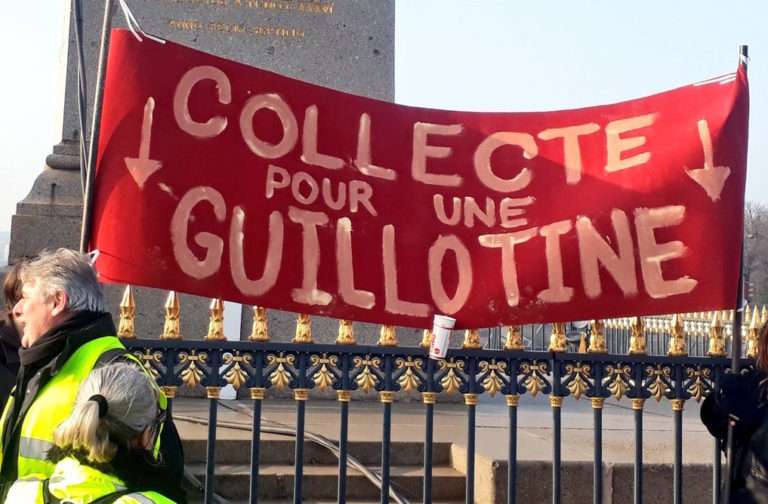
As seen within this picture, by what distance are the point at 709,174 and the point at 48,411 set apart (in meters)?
3.06

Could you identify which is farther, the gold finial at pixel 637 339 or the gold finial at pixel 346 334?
the gold finial at pixel 637 339

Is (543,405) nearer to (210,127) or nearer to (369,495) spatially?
(369,495)

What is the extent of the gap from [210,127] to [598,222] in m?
1.82

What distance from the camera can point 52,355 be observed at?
2.94m

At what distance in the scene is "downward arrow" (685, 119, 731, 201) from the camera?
4449mm

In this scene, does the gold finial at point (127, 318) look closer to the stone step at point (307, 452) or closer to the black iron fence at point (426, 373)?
the black iron fence at point (426, 373)

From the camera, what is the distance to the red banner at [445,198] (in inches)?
168

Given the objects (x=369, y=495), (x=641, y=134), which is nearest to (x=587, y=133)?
(x=641, y=134)

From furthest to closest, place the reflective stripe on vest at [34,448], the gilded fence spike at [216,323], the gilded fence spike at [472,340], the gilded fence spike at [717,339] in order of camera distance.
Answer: the gilded fence spike at [717,339] → the gilded fence spike at [472,340] → the gilded fence spike at [216,323] → the reflective stripe on vest at [34,448]

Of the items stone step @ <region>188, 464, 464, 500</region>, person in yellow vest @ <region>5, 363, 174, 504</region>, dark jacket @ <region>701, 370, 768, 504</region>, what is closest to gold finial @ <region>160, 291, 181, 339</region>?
person in yellow vest @ <region>5, 363, 174, 504</region>

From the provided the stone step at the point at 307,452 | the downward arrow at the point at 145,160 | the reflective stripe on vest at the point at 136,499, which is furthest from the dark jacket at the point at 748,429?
the stone step at the point at 307,452

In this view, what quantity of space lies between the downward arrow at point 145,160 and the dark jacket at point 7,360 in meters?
0.82

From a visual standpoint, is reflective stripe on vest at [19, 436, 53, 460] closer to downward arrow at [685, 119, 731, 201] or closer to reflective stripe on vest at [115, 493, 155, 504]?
reflective stripe on vest at [115, 493, 155, 504]

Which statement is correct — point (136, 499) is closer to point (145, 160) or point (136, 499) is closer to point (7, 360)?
point (7, 360)
